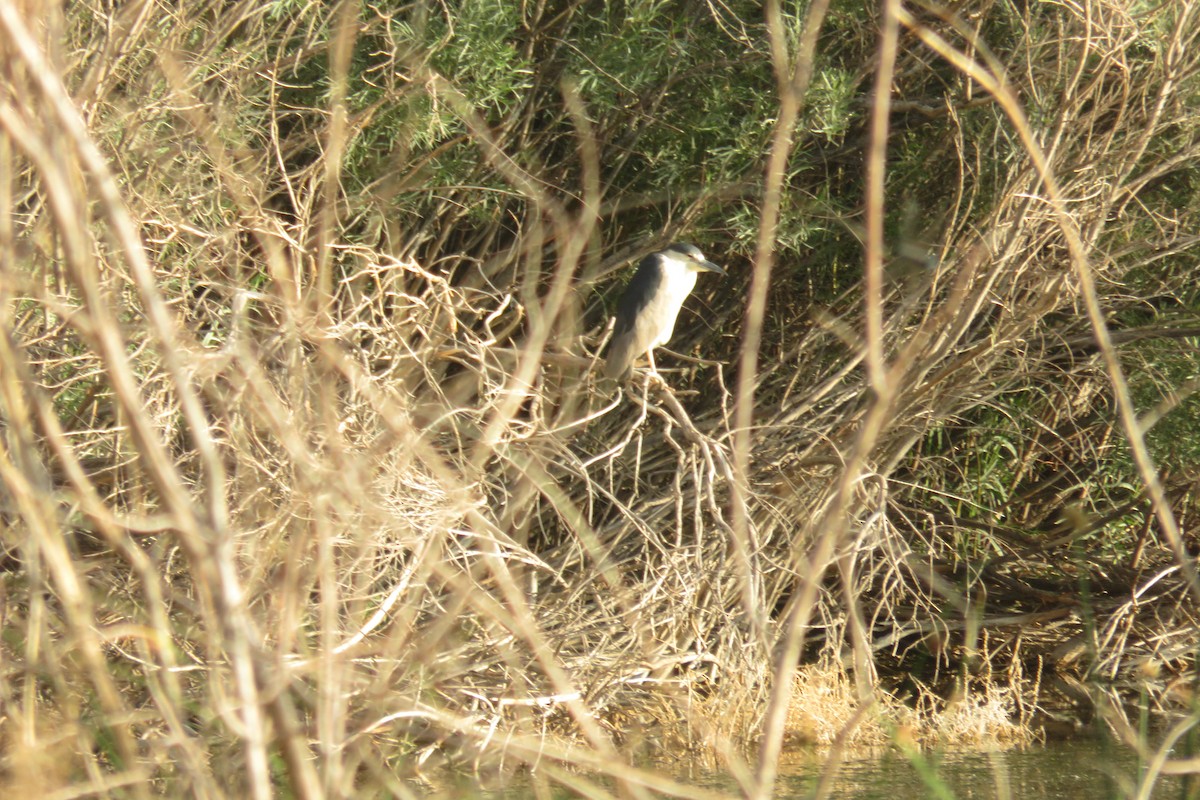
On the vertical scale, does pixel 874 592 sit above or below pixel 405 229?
→ below

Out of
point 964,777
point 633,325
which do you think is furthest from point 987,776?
point 633,325

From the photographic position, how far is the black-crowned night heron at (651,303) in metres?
5.13

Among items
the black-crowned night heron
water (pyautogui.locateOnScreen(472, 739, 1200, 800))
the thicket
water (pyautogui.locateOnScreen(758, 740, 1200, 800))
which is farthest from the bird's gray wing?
water (pyautogui.locateOnScreen(758, 740, 1200, 800))

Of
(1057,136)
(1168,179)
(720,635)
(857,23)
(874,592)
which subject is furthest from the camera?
(874,592)

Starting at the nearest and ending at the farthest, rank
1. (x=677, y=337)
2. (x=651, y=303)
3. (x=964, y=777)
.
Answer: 1. (x=964, y=777)
2. (x=651, y=303)
3. (x=677, y=337)

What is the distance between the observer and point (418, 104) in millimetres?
4809

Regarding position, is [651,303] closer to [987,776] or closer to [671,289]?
[671,289]

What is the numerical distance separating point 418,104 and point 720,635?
7.17ft

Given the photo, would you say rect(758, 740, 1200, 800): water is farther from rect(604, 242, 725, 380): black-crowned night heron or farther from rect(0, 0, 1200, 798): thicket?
rect(604, 242, 725, 380): black-crowned night heron

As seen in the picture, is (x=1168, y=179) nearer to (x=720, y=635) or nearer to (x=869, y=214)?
(x=720, y=635)

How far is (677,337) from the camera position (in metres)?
6.25

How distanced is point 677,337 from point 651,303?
1.06m

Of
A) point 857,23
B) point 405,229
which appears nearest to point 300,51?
point 405,229

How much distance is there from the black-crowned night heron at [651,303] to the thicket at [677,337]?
17 cm
